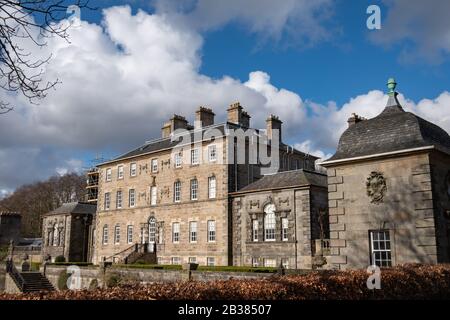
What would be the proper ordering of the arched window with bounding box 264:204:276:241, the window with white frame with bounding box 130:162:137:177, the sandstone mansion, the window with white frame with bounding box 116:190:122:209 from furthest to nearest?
1. the window with white frame with bounding box 116:190:122:209
2. the window with white frame with bounding box 130:162:137:177
3. the arched window with bounding box 264:204:276:241
4. the sandstone mansion

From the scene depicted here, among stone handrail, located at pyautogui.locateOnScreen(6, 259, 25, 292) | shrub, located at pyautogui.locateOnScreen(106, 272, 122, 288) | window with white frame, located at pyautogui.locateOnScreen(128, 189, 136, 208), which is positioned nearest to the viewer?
shrub, located at pyautogui.locateOnScreen(106, 272, 122, 288)

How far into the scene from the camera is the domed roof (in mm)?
17641

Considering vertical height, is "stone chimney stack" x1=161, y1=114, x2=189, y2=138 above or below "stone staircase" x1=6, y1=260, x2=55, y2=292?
above

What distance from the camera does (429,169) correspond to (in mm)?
16703

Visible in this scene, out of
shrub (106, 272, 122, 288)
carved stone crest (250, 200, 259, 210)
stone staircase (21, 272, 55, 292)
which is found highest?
carved stone crest (250, 200, 259, 210)

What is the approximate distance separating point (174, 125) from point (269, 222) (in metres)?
15.2

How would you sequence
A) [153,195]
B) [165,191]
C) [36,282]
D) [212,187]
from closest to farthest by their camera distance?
[212,187] → [36,282] → [165,191] → [153,195]

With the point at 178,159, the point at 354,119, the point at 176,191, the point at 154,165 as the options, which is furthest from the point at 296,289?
→ the point at 154,165

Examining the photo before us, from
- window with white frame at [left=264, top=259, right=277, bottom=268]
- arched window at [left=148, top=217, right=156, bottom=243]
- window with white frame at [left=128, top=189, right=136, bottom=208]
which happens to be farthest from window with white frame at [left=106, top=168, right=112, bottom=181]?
window with white frame at [left=264, top=259, right=277, bottom=268]

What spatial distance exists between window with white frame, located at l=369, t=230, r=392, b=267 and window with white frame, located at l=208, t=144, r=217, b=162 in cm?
1953

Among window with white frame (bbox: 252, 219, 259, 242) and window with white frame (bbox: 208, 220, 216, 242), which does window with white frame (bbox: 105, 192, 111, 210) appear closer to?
window with white frame (bbox: 208, 220, 216, 242)

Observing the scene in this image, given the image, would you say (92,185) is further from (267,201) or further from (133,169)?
(267,201)

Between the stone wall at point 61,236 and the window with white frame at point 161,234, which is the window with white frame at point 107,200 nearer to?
the stone wall at point 61,236

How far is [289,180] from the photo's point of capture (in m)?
31.5
